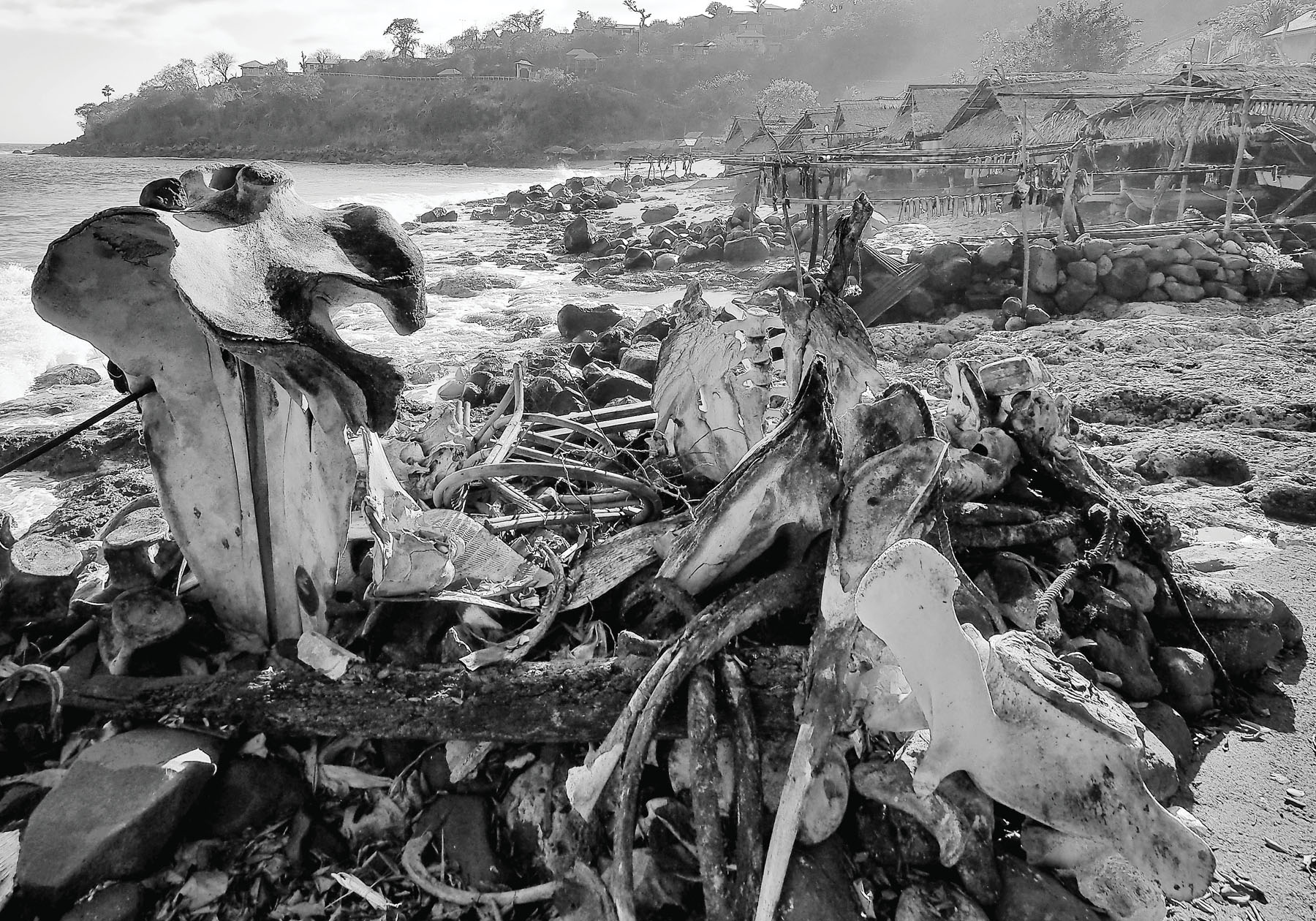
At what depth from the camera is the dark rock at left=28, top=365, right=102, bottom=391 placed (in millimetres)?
10859

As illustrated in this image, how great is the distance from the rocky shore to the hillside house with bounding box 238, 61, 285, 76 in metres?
85.6

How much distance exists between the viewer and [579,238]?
927 inches

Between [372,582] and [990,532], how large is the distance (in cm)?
243

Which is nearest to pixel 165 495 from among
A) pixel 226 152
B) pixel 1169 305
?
pixel 1169 305

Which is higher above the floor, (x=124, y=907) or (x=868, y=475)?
(x=868, y=475)

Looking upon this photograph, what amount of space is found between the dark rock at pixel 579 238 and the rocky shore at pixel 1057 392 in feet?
9.06

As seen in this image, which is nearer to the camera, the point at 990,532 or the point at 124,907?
the point at 124,907

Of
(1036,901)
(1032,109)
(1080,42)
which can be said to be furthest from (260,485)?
(1080,42)

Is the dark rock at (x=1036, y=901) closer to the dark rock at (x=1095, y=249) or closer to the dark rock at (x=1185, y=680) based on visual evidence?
the dark rock at (x=1185, y=680)

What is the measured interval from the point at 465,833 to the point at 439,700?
0.43 m

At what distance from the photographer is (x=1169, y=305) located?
38.8 feet

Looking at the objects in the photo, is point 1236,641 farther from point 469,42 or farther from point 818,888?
point 469,42

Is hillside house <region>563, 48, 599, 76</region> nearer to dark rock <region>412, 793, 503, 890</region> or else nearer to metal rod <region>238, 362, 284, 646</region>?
metal rod <region>238, 362, 284, 646</region>

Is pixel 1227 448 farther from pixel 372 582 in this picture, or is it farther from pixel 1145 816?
pixel 372 582
